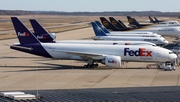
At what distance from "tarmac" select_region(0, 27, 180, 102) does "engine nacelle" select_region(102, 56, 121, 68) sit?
55 cm

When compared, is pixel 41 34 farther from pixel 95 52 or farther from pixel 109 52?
pixel 109 52

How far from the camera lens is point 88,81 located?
40.3 m

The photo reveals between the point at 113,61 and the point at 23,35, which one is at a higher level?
the point at 23,35

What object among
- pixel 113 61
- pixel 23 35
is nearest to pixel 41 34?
pixel 23 35

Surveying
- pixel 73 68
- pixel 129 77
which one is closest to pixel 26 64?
pixel 73 68

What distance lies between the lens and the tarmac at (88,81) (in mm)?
23280

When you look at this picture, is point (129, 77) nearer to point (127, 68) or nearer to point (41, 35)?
point (127, 68)

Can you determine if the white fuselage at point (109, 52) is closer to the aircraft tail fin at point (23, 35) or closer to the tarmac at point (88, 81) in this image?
the tarmac at point (88, 81)

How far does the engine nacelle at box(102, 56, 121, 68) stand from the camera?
162 ft

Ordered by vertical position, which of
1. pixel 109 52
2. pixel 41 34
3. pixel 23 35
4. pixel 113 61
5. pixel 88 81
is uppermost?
pixel 23 35

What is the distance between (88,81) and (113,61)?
385 inches

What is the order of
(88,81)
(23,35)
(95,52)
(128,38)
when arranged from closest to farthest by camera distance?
1. (88,81)
2. (95,52)
3. (23,35)
4. (128,38)

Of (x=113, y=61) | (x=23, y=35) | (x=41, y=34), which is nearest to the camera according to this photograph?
(x=113, y=61)

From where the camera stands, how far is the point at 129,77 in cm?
4291
